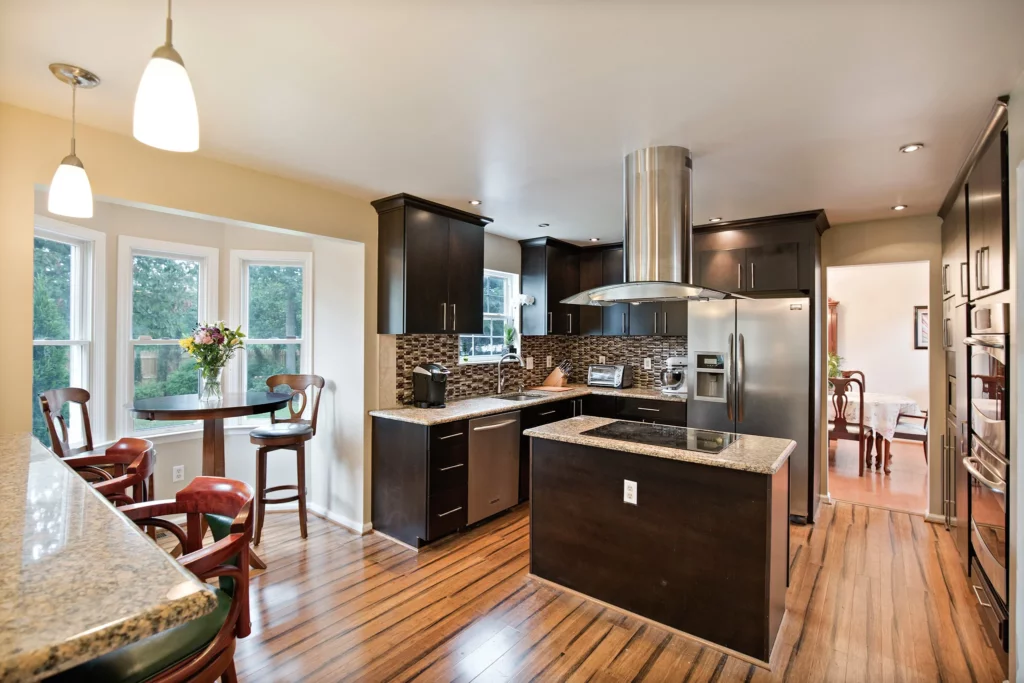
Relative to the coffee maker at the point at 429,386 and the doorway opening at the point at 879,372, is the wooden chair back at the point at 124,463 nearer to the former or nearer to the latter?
the coffee maker at the point at 429,386

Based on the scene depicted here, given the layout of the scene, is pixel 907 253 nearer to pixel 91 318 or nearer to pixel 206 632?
pixel 206 632

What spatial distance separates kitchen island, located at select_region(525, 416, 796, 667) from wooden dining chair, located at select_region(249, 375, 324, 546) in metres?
1.71

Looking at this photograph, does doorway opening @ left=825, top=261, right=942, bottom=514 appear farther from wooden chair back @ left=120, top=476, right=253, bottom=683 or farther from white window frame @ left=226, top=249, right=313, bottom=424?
wooden chair back @ left=120, top=476, right=253, bottom=683

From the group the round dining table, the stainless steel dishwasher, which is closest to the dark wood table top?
the round dining table

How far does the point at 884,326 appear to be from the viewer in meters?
6.89

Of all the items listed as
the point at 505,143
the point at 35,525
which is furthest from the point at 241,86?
the point at 35,525

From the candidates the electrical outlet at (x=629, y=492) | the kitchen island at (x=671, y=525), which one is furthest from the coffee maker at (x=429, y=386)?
the electrical outlet at (x=629, y=492)

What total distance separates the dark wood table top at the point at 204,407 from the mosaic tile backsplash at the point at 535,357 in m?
0.97

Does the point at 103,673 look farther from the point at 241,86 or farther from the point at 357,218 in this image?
the point at 357,218

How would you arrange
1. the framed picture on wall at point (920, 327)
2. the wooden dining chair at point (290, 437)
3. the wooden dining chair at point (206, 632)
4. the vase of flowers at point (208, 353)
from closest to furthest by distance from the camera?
the wooden dining chair at point (206, 632) → the vase of flowers at point (208, 353) → the wooden dining chair at point (290, 437) → the framed picture on wall at point (920, 327)

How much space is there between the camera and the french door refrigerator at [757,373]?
3855 mm

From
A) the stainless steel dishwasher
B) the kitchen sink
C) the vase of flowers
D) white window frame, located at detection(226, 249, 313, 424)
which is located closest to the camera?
the vase of flowers

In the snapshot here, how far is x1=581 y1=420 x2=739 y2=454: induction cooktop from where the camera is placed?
251 cm

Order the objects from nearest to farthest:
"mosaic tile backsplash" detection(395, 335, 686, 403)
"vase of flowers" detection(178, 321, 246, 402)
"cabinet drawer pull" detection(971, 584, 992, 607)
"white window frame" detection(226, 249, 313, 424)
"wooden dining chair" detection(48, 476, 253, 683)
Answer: "wooden dining chair" detection(48, 476, 253, 683) < "cabinet drawer pull" detection(971, 584, 992, 607) < "vase of flowers" detection(178, 321, 246, 402) < "mosaic tile backsplash" detection(395, 335, 686, 403) < "white window frame" detection(226, 249, 313, 424)
